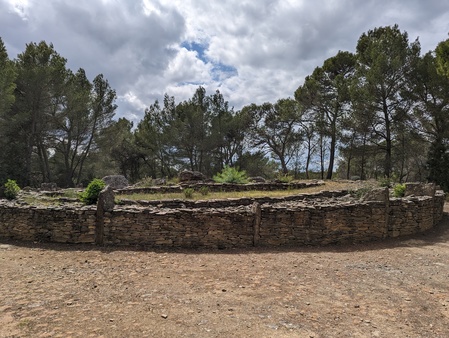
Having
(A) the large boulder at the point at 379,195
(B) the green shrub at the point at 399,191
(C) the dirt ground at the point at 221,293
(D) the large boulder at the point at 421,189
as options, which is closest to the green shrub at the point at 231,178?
(B) the green shrub at the point at 399,191

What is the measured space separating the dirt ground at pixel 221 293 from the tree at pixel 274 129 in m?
26.9

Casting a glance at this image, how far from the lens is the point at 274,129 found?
3400 centimetres

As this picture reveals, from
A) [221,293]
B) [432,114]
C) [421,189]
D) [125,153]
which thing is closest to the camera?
[221,293]

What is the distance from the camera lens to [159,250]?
23.4 ft

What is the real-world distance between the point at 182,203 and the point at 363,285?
22.0ft

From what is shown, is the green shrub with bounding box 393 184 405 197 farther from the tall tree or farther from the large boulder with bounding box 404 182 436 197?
the tall tree

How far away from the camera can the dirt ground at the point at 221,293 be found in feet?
11.7

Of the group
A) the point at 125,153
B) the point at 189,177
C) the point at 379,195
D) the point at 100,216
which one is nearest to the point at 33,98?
the point at 125,153

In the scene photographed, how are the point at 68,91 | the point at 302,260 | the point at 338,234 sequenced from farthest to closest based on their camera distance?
1. the point at 68,91
2. the point at 338,234
3. the point at 302,260

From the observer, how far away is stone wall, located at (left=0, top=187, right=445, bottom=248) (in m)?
7.34

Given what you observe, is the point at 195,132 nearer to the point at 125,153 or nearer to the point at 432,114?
the point at 125,153

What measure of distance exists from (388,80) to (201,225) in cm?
2194

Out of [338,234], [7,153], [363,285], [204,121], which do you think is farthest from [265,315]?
[204,121]

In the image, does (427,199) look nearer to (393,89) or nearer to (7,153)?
(393,89)
